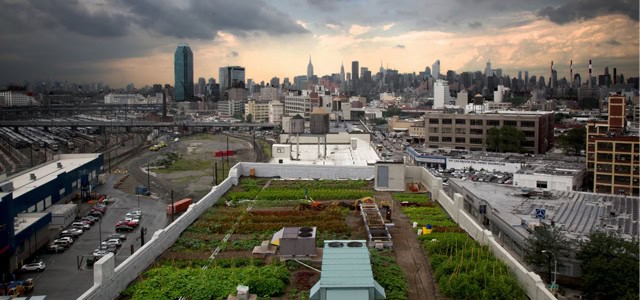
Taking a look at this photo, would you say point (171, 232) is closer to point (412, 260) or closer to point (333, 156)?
point (412, 260)

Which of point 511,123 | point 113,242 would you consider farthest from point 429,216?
point 511,123

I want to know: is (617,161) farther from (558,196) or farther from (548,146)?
(548,146)

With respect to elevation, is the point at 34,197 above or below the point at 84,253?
above

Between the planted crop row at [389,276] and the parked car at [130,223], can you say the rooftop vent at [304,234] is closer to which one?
the planted crop row at [389,276]

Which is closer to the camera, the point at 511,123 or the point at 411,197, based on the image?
the point at 411,197

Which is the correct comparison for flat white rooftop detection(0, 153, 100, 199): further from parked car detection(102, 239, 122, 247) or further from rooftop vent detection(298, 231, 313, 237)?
rooftop vent detection(298, 231, 313, 237)

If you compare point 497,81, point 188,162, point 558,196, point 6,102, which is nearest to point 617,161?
point 558,196

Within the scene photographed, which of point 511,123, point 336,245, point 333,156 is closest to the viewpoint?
point 336,245
